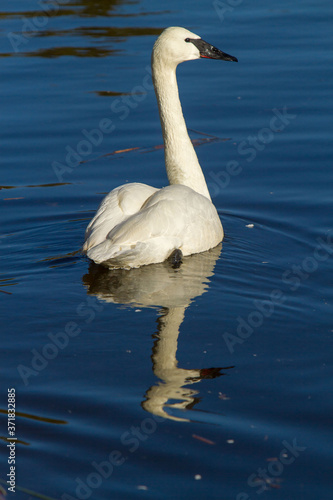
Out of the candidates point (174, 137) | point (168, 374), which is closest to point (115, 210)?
point (174, 137)

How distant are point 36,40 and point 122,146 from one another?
6.91 m

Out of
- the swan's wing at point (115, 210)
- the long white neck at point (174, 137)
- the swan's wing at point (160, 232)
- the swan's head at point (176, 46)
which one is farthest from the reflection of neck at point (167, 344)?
the swan's head at point (176, 46)

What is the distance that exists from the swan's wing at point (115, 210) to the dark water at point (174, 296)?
1.33 ft

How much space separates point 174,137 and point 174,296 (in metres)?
2.95

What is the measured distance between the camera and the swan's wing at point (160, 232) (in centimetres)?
786

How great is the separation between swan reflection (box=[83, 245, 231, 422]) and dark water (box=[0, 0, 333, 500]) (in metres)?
0.02

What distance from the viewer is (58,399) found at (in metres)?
5.83

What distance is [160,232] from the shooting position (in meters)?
8.03

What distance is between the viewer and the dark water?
511 centimetres

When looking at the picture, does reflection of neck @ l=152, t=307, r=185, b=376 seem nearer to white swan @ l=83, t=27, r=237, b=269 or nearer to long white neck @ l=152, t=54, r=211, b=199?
white swan @ l=83, t=27, r=237, b=269

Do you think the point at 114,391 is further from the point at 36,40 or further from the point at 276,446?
the point at 36,40

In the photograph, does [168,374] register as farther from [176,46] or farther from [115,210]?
[176,46]

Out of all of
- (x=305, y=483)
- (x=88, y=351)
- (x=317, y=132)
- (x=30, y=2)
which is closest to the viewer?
(x=305, y=483)

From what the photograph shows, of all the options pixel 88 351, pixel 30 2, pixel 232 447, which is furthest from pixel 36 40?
pixel 232 447
